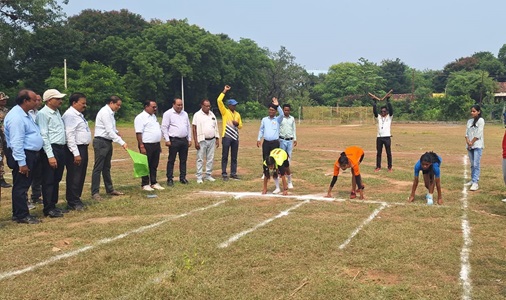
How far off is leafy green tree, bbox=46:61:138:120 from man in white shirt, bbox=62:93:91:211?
40.8 m

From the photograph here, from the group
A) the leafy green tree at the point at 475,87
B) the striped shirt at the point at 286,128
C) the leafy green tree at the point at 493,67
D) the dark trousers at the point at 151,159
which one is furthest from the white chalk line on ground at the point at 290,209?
the leafy green tree at the point at 493,67

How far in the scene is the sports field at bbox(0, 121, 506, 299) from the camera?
409 cm

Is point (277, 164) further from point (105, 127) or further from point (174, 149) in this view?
point (105, 127)

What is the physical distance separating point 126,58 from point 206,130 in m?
53.2

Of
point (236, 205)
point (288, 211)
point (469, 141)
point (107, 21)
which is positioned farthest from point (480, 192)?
point (107, 21)

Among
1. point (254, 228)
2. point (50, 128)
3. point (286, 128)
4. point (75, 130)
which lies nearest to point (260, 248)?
point (254, 228)

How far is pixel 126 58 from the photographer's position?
59.7 meters

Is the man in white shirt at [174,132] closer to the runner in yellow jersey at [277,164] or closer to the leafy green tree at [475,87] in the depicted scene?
the runner in yellow jersey at [277,164]

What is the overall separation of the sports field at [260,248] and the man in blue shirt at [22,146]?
0.29m

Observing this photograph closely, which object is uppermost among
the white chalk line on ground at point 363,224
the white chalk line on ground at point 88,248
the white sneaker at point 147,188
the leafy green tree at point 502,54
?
the leafy green tree at point 502,54

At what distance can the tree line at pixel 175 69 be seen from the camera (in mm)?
48125

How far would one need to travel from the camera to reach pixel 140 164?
8.84m

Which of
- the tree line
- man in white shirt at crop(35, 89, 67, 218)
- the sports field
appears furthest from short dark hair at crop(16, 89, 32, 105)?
the tree line

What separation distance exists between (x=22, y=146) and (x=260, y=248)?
3703 mm
